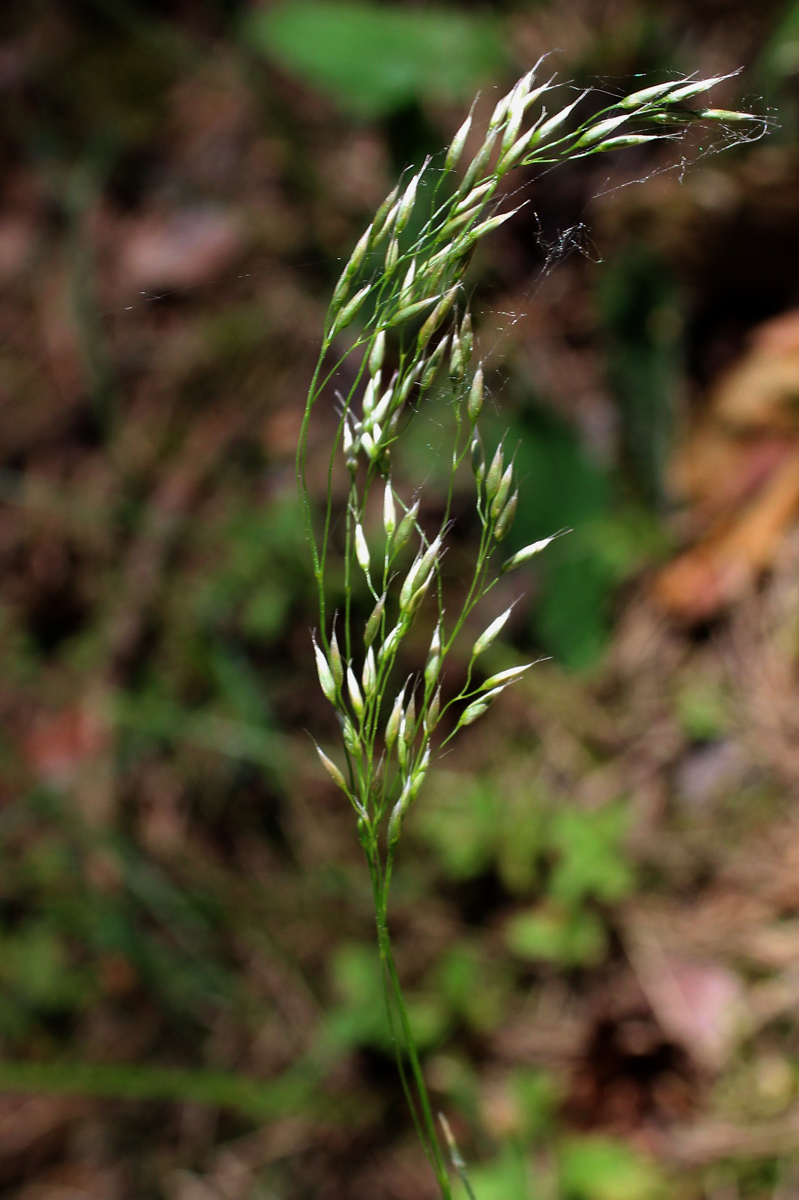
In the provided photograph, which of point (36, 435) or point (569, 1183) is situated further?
point (36, 435)

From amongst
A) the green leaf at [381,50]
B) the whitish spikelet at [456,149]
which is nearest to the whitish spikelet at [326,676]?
the whitish spikelet at [456,149]

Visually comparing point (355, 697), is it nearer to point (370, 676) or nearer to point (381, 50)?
point (370, 676)

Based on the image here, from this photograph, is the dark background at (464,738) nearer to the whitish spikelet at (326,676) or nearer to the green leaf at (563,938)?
the green leaf at (563,938)

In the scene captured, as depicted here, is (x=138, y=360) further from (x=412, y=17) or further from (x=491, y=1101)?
(x=491, y=1101)

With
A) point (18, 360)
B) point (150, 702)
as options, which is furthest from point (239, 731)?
point (18, 360)

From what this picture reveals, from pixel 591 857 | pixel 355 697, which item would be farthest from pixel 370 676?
pixel 591 857

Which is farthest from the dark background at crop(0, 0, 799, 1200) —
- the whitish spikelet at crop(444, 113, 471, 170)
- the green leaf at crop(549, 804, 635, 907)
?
the whitish spikelet at crop(444, 113, 471, 170)

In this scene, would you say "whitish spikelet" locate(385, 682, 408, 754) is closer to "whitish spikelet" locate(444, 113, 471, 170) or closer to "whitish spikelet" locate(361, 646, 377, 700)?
"whitish spikelet" locate(361, 646, 377, 700)
